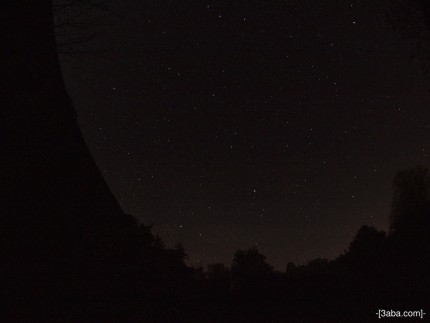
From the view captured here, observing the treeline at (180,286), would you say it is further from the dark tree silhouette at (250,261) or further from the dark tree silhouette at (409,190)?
the dark tree silhouette at (409,190)

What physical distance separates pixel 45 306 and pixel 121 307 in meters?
0.73

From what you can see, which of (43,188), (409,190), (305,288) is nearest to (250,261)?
(305,288)

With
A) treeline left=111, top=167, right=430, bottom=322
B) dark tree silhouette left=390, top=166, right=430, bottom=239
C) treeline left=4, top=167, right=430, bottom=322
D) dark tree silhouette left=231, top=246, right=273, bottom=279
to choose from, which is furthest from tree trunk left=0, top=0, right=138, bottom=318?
dark tree silhouette left=390, top=166, right=430, bottom=239

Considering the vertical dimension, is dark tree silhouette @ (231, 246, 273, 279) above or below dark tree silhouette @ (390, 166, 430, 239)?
below

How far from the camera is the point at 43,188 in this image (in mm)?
3367

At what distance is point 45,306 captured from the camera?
10.5 feet

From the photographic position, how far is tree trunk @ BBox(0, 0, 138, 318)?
3129 millimetres

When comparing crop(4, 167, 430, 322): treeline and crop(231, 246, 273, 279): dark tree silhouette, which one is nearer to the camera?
crop(4, 167, 430, 322): treeline

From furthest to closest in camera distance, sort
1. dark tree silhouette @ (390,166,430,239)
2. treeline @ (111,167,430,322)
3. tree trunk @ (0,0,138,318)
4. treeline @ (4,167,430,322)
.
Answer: dark tree silhouette @ (390,166,430,239), treeline @ (111,167,430,322), treeline @ (4,167,430,322), tree trunk @ (0,0,138,318)

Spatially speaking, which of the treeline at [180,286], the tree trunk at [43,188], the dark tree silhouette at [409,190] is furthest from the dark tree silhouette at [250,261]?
the dark tree silhouette at [409,190]

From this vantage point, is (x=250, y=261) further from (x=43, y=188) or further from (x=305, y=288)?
(x=43, y=188)

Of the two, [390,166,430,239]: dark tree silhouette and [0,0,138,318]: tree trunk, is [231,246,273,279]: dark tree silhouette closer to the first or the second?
[0,0,138,318]: tree trunk

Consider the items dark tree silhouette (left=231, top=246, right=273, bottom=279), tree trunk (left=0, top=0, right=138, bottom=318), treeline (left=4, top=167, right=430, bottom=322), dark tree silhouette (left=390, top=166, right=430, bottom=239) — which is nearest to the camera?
tree trunk (left=0, top=0, right=138, bottom=318)

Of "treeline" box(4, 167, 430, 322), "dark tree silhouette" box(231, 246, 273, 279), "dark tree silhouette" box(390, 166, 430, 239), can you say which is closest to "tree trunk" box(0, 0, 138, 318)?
"treeline" box(4, 167, 430, 322)
